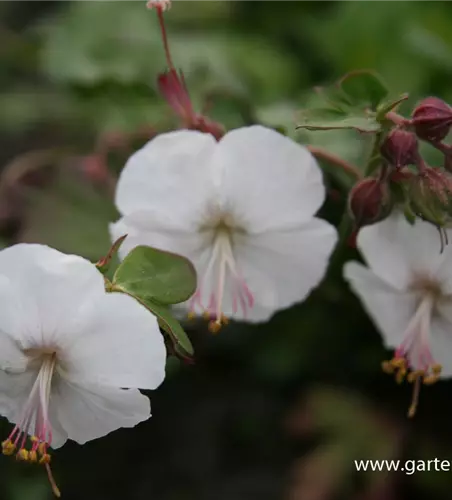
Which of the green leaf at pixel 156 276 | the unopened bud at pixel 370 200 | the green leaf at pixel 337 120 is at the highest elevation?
the green leaf at pixel 337 120

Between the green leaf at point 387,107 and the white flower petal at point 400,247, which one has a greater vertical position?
the green leaf at point 387,107

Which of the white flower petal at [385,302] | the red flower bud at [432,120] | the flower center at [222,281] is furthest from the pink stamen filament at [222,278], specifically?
the red flower bud at [432,120]

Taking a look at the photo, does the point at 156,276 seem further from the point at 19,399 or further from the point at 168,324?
the point at 19,399

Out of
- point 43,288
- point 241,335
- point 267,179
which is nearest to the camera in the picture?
point 43,288

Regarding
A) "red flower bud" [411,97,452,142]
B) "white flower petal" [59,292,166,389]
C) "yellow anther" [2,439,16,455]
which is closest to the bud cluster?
"red flower bud" [411,97,452,142]

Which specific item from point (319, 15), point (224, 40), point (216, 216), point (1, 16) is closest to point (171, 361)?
point (216, 216)

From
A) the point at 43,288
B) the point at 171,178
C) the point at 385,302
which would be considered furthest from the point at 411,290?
the point at 43,288

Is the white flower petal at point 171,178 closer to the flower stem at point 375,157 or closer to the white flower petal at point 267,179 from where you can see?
the white flower petal at point 267,179
